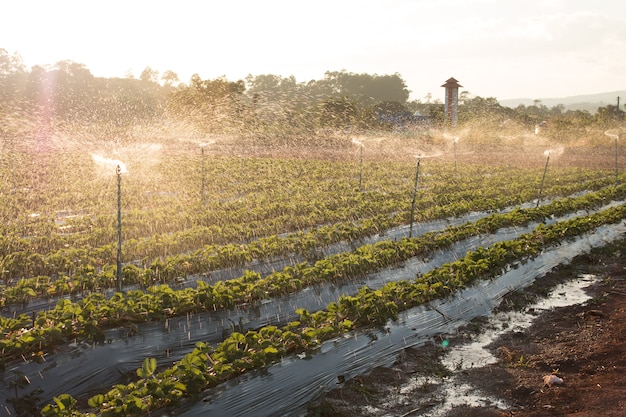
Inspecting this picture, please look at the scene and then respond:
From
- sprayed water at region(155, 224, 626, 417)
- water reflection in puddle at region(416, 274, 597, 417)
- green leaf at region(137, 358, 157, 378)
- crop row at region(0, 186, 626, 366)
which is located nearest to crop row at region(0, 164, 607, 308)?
crop row at region(0, 186, 626, 366)

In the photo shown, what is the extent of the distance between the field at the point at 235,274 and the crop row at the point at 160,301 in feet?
0.10

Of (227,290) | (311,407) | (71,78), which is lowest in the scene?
(311,407)

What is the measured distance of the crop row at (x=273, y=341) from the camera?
610 centimetres

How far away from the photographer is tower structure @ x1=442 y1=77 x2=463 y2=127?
57925 millimetres

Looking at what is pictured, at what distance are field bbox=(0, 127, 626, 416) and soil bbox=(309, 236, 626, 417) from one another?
371mm

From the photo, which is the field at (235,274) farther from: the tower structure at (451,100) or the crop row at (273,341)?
the tower structure at (451,100)

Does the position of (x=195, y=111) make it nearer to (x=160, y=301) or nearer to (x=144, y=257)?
(x=144, y=257)

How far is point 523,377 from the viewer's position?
714cm

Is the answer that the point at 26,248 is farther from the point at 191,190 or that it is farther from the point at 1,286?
the point at 191,190

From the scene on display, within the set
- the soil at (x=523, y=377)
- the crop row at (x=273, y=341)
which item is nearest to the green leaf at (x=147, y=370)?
the crop row at (x=273, y=341)

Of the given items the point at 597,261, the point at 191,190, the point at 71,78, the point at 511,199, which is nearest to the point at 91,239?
the point at 191,190

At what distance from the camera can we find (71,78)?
8894cm

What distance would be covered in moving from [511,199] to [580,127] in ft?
120

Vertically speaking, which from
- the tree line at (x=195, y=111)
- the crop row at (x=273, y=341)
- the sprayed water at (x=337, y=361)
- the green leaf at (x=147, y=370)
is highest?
the tree line at (x=195, y=111)
